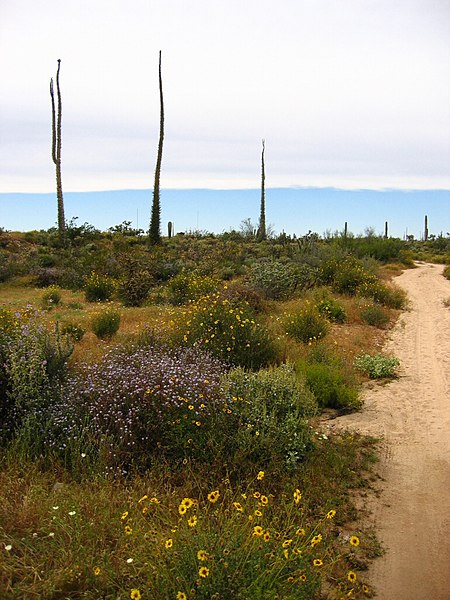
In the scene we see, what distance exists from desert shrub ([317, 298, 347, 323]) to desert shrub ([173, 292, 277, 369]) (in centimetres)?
439

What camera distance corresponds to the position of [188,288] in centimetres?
1444

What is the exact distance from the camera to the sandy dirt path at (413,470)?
3.79m

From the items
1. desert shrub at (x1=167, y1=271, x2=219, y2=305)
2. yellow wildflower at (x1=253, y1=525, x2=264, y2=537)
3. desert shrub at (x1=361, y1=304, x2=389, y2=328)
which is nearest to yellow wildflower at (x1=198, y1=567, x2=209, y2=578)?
yellow wildflower at (x1=253, y1=525, x2=264, y2=537)

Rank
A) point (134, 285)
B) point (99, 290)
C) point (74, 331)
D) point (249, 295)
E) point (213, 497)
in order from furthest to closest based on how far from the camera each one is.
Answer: point (99, 290)
point (134, 285)
point (249, 295)
point (74, 331)
point (213, 497)

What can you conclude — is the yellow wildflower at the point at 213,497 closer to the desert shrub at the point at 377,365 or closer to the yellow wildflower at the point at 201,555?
the yellow wildflower at the point at 201,555

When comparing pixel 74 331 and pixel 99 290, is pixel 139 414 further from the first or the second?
pixel 99 290

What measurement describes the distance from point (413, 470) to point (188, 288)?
967 centimetres

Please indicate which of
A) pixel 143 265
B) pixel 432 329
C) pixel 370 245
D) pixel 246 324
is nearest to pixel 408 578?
pixel 246 324

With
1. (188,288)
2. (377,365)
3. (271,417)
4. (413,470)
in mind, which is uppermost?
(188,288)

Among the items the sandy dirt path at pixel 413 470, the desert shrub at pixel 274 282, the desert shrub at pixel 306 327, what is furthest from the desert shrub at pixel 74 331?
the desert shrub at pixel 274 282

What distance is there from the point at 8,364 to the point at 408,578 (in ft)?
13.7

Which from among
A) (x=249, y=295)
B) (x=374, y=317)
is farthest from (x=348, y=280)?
(x=249, y=295)

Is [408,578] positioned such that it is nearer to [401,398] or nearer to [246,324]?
[401,398]

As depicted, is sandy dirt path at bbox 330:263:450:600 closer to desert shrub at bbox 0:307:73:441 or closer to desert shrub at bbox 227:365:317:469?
desert shrub at bbox 227:365:317:469
